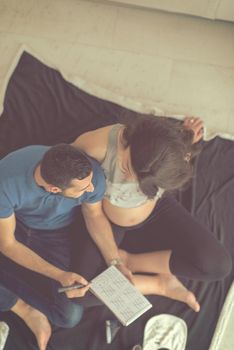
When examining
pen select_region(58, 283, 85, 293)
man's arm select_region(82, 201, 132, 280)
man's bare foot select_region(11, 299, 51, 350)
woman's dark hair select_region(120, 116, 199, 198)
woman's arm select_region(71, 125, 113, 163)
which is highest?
woman's dark hair select_region(120, 116, 199, 198)

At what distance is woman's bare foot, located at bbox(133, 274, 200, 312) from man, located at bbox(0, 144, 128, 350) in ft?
0.59

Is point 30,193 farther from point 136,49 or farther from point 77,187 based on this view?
point 136,49

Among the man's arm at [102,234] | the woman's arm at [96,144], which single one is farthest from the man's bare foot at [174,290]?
the woman's arm at [96,144]

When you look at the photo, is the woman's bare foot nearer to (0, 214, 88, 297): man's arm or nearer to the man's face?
(0, 214, 88, 297): man's arm

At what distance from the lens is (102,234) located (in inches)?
53.8

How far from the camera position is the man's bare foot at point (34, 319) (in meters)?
1.35

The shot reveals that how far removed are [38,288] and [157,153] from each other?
62cm

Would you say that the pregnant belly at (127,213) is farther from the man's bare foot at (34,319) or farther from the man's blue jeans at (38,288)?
the man's bare foot at (34,319)

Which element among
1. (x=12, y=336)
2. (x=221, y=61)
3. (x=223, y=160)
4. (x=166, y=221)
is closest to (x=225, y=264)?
(x=166, y=221)

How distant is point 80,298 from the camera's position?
4.37 feet

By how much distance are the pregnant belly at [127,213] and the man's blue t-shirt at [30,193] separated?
9 cm

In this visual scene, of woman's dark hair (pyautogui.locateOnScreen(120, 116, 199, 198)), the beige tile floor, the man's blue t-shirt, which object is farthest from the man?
the beige tile floor

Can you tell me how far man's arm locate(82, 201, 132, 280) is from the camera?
1.35m

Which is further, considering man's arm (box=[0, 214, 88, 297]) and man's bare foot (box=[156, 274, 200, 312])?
man's bare foot (box=[156, 274, 200, 312])
